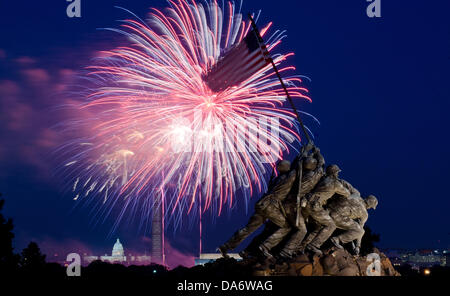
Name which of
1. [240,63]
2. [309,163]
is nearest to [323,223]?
[309,163]

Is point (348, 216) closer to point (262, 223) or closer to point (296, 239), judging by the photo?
point (296, 239)

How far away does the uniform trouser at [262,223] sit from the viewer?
55.7 feet

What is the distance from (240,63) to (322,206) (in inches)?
248

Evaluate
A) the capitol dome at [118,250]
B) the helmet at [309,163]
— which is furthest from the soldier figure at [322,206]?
the capitol dome at [118,250]

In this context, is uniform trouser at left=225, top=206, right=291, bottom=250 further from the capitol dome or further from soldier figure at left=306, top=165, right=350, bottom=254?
the capitol dome

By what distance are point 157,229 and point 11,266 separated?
5082 centimetres

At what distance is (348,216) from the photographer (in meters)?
17.2

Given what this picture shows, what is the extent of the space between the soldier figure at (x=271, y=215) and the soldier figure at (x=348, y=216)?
1.53 meters

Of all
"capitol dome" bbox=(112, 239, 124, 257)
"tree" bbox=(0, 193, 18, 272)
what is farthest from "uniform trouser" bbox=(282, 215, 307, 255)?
"capitol dome" bbox=(112, 239, 124, 257)

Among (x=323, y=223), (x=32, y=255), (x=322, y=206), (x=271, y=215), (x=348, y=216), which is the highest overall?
(x=322, y=206)

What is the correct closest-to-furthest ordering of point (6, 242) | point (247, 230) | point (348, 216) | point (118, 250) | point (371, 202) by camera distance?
point (348, 216) → point (247, 230) → point (371, 202) → point (6, 242) → point (118, 250)

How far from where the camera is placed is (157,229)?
8381 centimetres

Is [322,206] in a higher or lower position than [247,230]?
higher
